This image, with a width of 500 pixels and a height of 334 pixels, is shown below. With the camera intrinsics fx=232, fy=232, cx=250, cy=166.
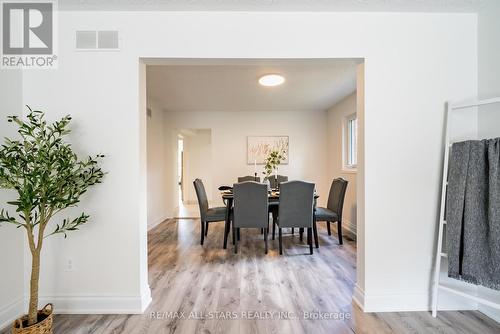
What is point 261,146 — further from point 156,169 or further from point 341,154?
point 156,169

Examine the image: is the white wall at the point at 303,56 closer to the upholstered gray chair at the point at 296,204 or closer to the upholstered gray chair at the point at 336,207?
the upholstered gray chair at the point at 296,204

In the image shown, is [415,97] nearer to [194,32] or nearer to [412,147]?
[412,147]

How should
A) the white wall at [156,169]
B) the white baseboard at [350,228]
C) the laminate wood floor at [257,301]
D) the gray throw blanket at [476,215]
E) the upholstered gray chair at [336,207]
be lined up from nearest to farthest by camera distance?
1. the gray throw blanket at [476,215]
2. the laminate wood floor at [257,301]
3. the upholstered gray chair at [336,207]
4. the white baseboard at [350,228]
5. the white wall at [156,169]

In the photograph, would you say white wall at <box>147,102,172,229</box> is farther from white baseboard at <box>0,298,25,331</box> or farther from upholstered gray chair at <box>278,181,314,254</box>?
upholstered gray chair at <box>278,181,314,254</box>

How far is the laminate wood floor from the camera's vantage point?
1688 mm

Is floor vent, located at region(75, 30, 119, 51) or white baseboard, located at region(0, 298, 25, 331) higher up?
floor vent, located at region(75, 30, 119, 51)

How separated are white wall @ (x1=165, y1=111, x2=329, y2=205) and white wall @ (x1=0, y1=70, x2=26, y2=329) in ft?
11.3

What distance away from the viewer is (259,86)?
12.0 ft

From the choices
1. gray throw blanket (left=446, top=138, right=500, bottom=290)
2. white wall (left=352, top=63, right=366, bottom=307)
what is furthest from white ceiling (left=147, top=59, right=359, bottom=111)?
gray throw blanket (left=446, top=138, right=500, bottom=290)

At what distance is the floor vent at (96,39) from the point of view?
185 centimetres

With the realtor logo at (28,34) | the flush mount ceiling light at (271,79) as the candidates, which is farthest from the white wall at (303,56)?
the flush mount ceiling light at (271,79)

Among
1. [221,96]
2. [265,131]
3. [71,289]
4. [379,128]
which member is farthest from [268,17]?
[265,131]

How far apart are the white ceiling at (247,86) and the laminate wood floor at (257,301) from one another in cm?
205

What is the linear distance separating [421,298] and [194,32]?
2.83 meters
